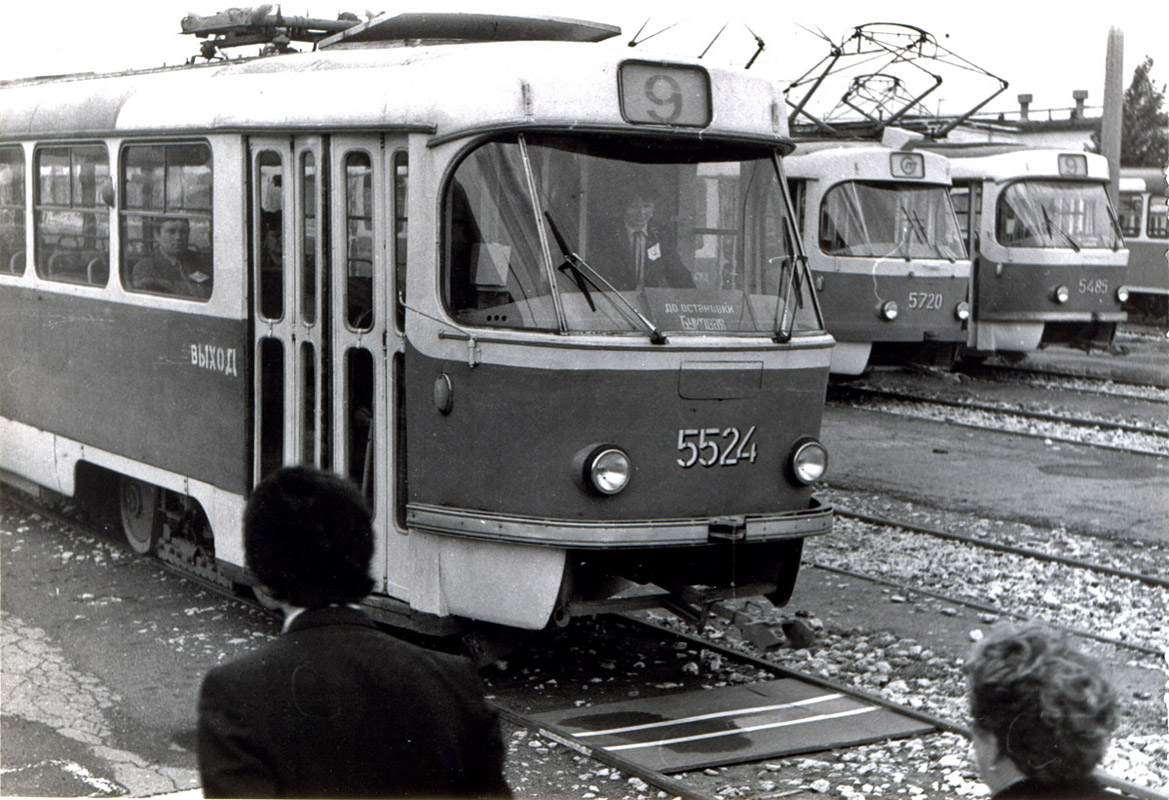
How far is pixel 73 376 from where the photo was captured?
9.49m

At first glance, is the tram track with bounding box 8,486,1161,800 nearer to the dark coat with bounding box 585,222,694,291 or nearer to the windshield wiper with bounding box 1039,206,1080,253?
the dark coat with bounding box 585,222,694,291

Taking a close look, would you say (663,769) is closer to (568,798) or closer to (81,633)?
(568,798)

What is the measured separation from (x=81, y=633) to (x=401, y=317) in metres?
2.58

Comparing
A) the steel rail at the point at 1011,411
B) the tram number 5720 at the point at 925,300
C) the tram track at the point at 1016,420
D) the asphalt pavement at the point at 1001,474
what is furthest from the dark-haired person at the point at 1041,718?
the tram number 5720 at the point at 925,300

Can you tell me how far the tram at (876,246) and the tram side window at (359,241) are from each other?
10989mm

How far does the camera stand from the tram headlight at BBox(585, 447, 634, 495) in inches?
253

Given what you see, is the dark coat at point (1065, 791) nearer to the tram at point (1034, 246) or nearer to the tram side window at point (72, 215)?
the tram side window at point (72, 215)

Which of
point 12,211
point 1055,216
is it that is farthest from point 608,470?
point 1055,216

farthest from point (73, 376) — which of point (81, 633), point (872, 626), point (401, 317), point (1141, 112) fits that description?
point (1141, 112)

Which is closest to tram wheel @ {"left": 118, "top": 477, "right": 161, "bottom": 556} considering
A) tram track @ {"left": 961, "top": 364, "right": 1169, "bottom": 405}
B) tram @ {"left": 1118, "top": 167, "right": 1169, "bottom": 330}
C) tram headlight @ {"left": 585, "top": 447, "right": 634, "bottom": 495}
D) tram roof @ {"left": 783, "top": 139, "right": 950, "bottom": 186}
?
tram headlight @ {"left": 585, "top": 447, "right": 634, "bottom": 495}

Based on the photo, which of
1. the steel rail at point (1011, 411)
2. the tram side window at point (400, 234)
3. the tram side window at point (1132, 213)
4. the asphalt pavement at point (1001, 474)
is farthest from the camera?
the tram side window at point (1132, 213)

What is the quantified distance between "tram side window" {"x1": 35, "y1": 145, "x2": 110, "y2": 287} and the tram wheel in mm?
1262

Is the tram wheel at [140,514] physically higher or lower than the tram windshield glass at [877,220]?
lower

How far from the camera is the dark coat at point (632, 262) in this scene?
6.58m
